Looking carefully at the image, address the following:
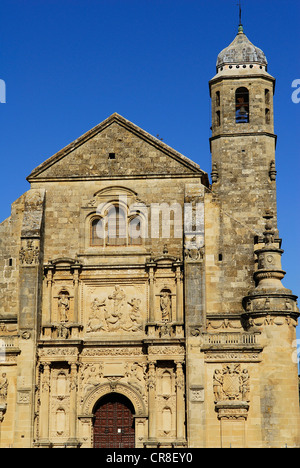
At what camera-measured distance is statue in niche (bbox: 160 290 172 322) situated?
38469 millimetres

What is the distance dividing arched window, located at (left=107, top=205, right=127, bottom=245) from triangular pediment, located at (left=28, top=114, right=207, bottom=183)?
141 cm

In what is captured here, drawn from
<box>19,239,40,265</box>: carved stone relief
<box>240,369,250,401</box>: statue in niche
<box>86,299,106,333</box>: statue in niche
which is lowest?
<box>240,369,250,401</box>: statue in niche

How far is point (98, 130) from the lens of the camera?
134 ft

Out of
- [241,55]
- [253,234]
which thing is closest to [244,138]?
[241,55]

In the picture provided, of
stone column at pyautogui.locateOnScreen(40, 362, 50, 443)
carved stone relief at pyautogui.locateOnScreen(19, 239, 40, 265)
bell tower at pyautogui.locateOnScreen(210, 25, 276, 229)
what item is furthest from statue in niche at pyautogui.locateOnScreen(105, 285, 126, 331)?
bell tower at pyautogui.locateOnScreen(210, 25, 276, 229)

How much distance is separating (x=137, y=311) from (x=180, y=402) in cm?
395

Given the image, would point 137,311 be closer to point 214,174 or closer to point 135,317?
point 135,317

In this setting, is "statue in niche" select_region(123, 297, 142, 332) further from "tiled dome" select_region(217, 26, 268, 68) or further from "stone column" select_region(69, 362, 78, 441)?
"tiled dome" select_region(217, 26, 268, 68)

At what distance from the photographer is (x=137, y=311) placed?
38750 mm

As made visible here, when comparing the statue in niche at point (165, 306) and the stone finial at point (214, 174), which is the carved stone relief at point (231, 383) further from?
the stone finial at point (214, 174)

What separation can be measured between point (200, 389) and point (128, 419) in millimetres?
3287

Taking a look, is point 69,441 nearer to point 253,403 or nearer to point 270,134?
point 253,403
